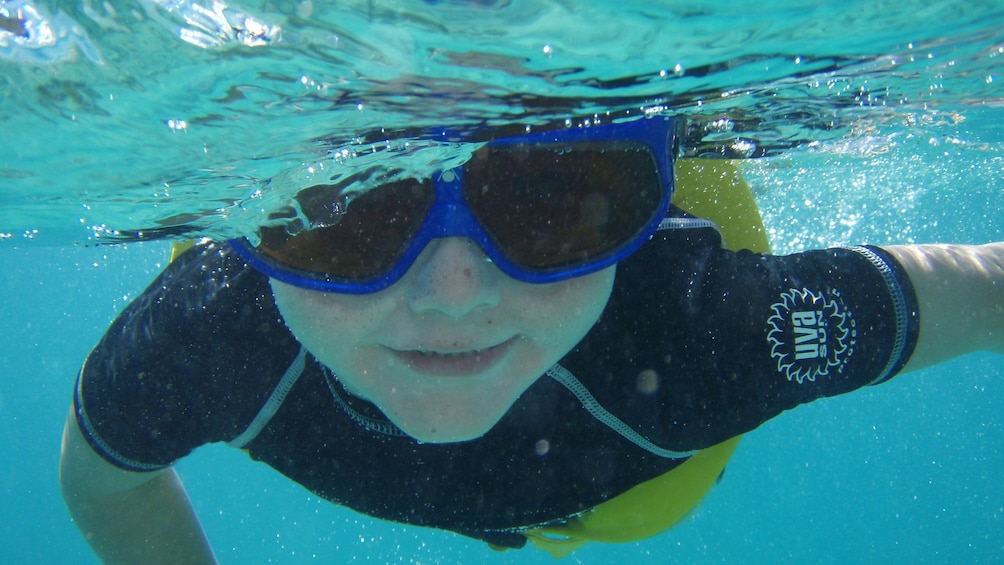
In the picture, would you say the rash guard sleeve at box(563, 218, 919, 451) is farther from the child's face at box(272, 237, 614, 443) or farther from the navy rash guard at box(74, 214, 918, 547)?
the child's face at box(272, 237, 614, 443)

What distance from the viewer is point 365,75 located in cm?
250

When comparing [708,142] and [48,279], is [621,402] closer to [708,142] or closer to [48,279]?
[708,142]

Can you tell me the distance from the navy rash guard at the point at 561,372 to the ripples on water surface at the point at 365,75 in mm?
653

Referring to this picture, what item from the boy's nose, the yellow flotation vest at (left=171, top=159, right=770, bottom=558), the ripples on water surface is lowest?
the yellow flotation vest at (left=171, top=159, right=770, bottom=558)

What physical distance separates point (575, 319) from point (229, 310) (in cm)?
179

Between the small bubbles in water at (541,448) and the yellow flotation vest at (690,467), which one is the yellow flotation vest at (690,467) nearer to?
the yellow flotation vest at (690,467)

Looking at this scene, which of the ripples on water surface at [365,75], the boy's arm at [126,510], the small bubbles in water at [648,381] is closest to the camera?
the ripples on water surface at [365,75]

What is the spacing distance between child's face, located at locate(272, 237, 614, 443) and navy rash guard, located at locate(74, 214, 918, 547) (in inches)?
24.1

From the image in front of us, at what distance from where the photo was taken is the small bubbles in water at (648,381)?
124 inches

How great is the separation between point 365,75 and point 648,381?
1965mm

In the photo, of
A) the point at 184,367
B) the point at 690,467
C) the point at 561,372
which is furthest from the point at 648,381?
the point at 184,367

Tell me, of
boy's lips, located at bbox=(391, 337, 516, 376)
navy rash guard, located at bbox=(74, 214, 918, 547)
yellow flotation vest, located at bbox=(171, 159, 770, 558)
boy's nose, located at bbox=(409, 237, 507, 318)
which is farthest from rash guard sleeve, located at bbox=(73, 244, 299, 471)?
yellow flotation vest, located at bbox=(171, 159, 770, 558)

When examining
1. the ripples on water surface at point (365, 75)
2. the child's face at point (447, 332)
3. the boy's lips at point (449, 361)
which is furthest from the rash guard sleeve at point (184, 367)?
the boy's lips at point (449, 361)

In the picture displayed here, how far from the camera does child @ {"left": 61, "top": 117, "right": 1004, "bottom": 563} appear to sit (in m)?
2.44
